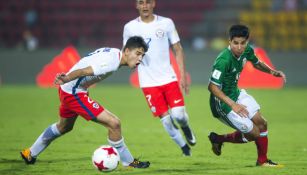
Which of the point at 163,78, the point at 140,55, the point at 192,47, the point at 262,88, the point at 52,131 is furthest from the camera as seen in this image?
the point at 192,47

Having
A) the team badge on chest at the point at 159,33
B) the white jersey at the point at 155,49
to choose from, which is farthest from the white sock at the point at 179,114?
the team badge on chest at the point at 159,33

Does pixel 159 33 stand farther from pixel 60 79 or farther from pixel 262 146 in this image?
pixel 60 79

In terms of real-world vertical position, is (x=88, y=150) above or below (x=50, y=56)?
above

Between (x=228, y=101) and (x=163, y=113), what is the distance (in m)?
1.98

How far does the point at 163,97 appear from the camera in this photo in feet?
35.7

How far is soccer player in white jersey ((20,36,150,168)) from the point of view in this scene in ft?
28.7

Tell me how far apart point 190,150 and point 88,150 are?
5.39 feet

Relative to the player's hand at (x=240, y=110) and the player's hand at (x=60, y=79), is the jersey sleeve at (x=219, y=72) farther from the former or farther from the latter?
the player's hand at (x=60, y=79)

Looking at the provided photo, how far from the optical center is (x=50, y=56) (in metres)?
26.3

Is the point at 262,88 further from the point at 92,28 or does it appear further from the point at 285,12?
the point at 92,28

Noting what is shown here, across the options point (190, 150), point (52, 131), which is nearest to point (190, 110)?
point (190, 150)

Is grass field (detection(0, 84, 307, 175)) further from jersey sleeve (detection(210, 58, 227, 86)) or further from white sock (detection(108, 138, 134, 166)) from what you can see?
jersey sleeve (detection(210, 58, 227, 86))

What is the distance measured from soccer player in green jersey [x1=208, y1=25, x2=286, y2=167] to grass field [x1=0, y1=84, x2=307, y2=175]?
406mm

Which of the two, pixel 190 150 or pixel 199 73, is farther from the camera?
pixel 199 73
